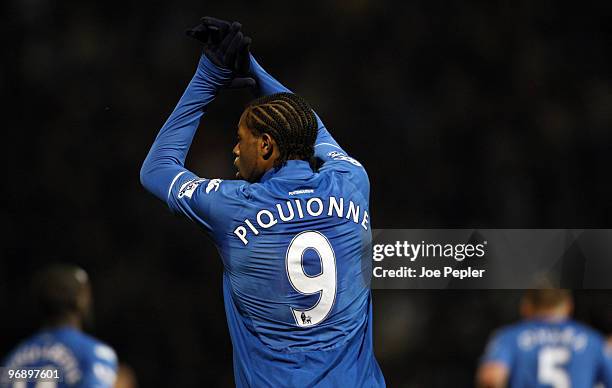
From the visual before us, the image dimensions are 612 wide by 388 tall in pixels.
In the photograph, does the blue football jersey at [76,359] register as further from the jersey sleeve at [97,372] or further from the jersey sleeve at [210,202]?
the jersey sleeve at [210,202]

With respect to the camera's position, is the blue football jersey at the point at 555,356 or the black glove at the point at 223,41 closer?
the black glove at the point at 223,41

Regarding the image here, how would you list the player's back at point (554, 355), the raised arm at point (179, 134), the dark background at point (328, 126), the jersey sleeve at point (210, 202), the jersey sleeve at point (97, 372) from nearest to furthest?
the jersey sleeve at point (210, 202) → the raised arm at point (179, 134) → the jersey sleeve at point (97, 372) → the player's back at point (554, 355) → the dark background at point (328, 126)

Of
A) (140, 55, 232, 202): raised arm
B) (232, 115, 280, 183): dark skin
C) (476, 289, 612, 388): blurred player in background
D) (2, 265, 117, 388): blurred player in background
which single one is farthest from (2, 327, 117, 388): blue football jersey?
(476, 289, 612, 388): blurred player in background

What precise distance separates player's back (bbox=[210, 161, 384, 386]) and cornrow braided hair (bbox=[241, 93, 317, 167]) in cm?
4

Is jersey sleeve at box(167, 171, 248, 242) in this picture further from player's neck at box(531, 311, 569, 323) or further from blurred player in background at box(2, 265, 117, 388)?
player's neck at box(531, 311, 569, 323)

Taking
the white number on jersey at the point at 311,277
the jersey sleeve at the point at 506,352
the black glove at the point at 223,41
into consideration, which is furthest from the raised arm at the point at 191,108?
the jersey sleeve at the point at 506,352

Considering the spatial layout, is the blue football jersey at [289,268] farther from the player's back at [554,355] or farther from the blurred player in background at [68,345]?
the player's back at [554,355]

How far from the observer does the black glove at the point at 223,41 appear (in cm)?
203

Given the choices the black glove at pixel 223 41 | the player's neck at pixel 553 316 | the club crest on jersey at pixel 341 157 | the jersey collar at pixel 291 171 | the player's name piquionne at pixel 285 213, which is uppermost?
the black glove at pixel 223 41

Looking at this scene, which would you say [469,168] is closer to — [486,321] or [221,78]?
[486,321]

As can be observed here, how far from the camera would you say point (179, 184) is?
1.89 m

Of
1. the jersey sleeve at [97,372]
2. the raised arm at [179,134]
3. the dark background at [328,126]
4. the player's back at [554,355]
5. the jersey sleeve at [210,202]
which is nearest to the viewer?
the jersey sleeve at [210,202]

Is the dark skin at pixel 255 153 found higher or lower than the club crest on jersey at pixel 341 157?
lower

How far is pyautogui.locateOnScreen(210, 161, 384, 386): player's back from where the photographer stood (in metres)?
1.83
